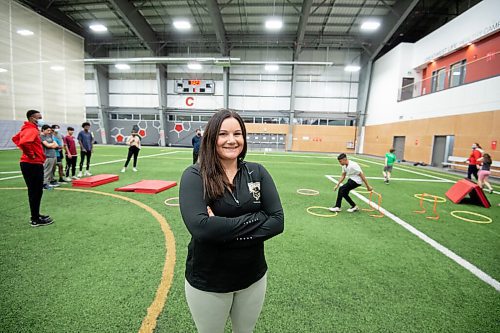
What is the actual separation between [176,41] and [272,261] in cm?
2952

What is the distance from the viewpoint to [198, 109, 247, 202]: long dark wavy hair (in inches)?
61.2

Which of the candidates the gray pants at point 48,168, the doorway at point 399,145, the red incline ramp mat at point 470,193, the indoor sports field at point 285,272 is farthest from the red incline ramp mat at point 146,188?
the doorway at point 399,145

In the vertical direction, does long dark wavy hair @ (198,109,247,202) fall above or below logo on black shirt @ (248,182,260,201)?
above

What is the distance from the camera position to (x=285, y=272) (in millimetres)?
3330

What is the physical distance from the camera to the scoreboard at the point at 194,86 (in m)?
30.3

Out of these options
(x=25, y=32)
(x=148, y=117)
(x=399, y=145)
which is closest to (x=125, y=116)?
(x=148, y=117)

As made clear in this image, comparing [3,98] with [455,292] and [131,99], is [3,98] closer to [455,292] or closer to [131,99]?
[131,99]

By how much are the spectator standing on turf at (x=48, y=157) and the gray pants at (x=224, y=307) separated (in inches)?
320

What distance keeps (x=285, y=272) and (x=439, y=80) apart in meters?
21.0

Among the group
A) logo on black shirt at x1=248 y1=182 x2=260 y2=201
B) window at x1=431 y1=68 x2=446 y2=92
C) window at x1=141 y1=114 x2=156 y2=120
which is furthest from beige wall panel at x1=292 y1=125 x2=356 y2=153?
logo on black shirt at x1=248 y1=182 x2=260 y2=201

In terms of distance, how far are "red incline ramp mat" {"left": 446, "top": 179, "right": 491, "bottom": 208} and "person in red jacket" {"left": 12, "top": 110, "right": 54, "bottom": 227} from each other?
11.0 meters

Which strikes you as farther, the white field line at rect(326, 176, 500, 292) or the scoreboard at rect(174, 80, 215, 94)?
the scoreboard at rect(174, 80, 215, 94)

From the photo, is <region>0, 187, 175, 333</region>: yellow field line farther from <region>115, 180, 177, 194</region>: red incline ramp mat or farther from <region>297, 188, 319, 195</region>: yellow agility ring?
<region>297, 188, 319, 195</region>: yellow agility ring

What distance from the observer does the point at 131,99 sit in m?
32.1
